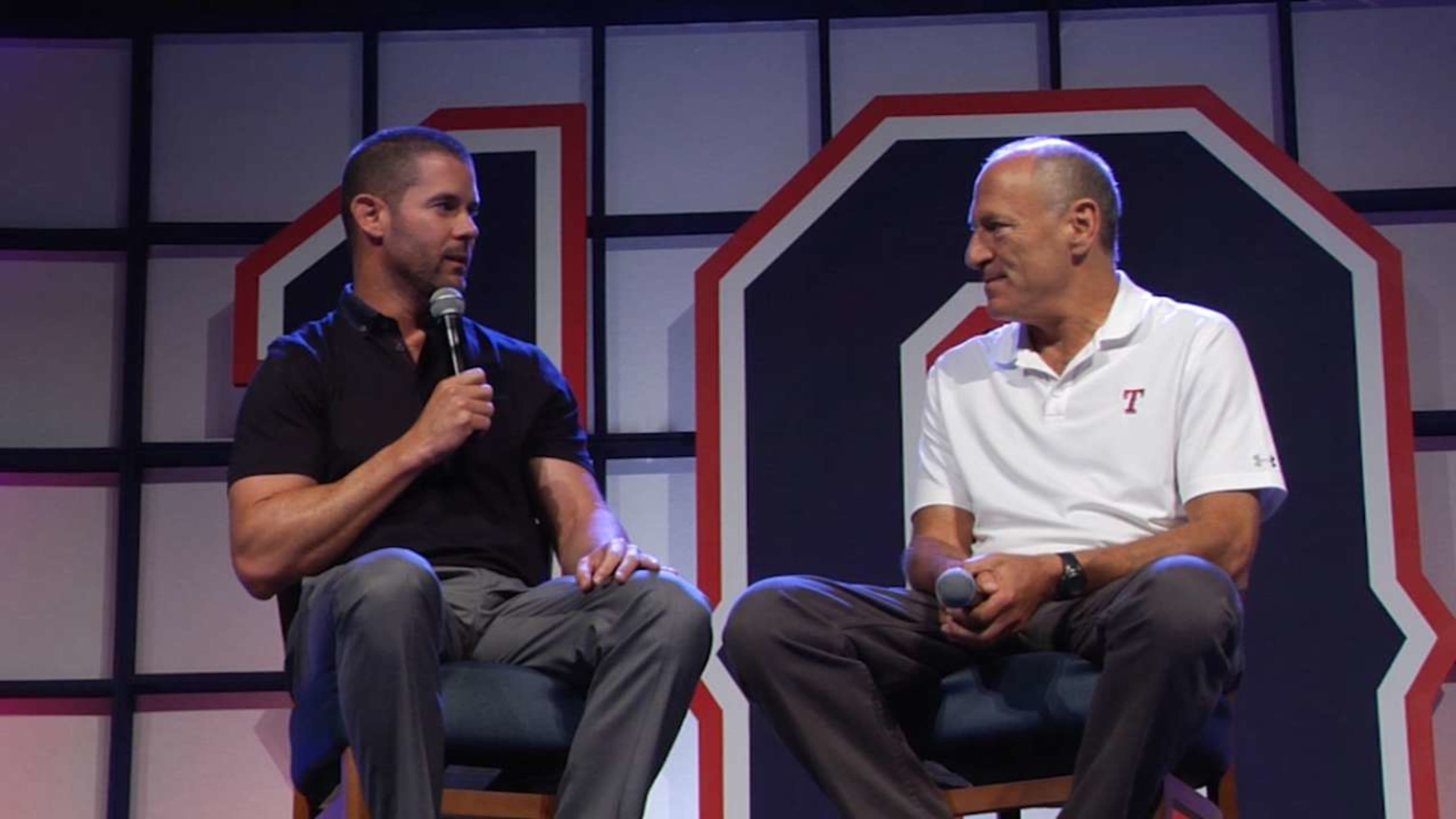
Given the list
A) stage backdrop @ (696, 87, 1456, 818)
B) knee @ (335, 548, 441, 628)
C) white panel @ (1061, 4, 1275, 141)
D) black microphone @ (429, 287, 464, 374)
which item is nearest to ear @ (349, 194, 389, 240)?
black microphone @ (429, 287, 464, 374)

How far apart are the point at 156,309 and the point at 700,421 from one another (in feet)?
3.90

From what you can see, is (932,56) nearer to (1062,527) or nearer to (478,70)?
(478,70)

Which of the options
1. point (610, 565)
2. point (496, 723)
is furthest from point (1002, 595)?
point (496, 723)

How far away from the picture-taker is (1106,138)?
3.48 metres

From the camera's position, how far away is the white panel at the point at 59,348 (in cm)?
367

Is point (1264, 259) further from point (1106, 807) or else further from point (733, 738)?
point (1106, 807)

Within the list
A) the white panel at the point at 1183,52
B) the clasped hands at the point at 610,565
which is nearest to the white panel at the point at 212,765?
the clasped hands at the point at 610,565

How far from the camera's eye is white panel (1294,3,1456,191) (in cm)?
364

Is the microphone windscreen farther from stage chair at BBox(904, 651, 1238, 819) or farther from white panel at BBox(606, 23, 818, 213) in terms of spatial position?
white panel at BBox(606, 23, 818, 213)

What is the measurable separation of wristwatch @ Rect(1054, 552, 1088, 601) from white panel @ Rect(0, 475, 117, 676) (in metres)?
2.11

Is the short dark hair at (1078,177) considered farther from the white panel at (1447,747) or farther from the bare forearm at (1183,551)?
the white panel at (1447,747)

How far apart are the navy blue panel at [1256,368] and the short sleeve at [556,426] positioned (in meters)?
0.66

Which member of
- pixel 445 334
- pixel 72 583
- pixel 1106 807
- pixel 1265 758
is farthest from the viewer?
pixel 72 583

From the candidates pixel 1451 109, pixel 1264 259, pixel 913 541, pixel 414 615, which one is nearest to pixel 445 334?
pixel 414 615
